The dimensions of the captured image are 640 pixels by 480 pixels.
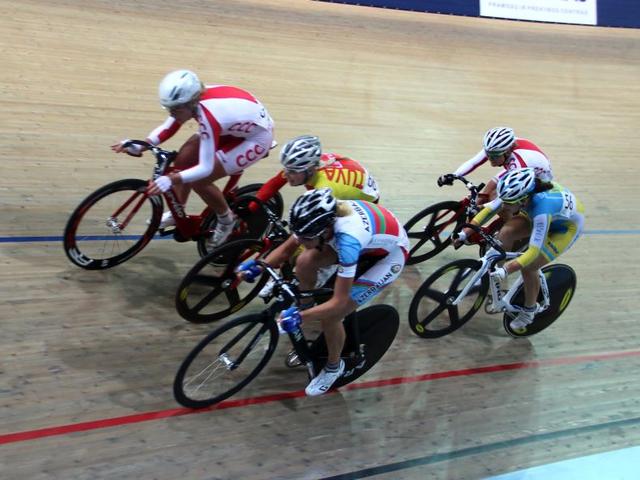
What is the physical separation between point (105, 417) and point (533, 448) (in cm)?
211

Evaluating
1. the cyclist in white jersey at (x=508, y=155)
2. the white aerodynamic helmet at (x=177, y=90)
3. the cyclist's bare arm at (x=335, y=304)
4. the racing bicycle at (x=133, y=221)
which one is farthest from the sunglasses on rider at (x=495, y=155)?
the white aerodynamic helmet at (x=177, y=90)

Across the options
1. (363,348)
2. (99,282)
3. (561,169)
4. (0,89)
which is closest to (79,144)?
Result: (0,89)

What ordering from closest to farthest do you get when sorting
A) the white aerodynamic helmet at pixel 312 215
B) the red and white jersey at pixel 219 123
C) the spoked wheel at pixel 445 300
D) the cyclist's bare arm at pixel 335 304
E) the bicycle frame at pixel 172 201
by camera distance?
the white aerodynamic helmet at pixel 312 215
the cyclist's bare arm at pixel 335 304
the red and white jersey at pixel 219 123
the bicycle frame at pixel 172 201
the spoked wheel at pixel 445 300

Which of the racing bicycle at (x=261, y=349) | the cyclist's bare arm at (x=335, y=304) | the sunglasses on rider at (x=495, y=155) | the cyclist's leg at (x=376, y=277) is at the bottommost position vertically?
the racing bicycle at (x=261, y=349)

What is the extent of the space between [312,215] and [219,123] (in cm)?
106

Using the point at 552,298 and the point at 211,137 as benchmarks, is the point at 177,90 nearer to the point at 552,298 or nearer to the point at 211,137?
the point at 211,137

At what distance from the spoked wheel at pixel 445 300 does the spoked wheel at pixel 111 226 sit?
5.43 feet

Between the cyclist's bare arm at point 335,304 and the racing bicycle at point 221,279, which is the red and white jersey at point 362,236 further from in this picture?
the racing bicycle at point 221,279

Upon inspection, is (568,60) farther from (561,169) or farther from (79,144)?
(79,144)

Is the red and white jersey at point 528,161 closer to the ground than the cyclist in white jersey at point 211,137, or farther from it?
closer to the ground

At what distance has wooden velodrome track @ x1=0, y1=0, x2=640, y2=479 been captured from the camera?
8.61ft

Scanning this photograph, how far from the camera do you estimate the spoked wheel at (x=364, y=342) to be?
2875mm

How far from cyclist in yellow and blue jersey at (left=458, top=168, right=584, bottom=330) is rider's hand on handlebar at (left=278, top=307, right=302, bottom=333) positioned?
1.35m

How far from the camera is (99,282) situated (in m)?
3.42
